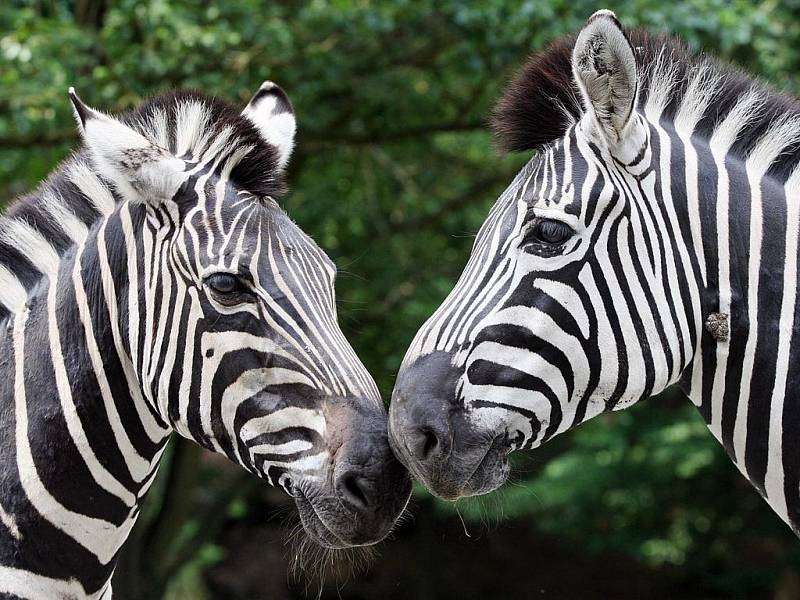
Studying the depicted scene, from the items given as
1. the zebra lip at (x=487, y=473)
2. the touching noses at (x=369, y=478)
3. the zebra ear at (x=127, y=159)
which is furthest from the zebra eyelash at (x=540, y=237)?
the zebra ear at (x=127, y=159)

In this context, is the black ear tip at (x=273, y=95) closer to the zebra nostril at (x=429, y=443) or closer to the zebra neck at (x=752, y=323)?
the zebra nostril at (x=429, y=443)

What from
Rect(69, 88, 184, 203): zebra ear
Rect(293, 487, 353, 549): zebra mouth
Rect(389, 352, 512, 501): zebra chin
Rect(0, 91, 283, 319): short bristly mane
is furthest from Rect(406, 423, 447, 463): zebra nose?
Rect(69, 88, 184, 203): zebra ear

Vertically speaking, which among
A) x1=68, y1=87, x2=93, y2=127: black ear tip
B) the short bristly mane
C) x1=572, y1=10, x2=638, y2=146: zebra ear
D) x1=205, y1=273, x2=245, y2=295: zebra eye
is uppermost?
x1=68, y1=87, x2=93, y2=127: black ear tip

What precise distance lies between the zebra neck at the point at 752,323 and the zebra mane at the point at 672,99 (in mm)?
238

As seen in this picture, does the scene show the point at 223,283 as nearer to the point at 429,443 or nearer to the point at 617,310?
the point at 429,443

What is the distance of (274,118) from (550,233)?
161 centimetres

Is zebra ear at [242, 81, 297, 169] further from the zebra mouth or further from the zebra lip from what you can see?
the zebra lip

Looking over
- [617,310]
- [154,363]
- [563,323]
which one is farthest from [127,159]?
[617,310]

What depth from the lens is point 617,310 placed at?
363cm

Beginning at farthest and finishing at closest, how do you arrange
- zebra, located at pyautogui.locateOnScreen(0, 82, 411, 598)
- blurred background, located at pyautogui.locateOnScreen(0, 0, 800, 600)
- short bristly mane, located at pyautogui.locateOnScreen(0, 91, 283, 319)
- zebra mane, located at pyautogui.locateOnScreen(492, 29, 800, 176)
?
1. blurred background, located at pyautogui.locateOnScreen(0, 0, 800, 600)
2. short bristly mane, located at pyautogui.locateOnScreen(0, 91, 283, 319)
3. zebra mane, located at pyautogui.locateOnScreen(492, 29, 800, 176)
4. zebra, located at pyautogui.locateOnScreen(0, 82, 411, 598)

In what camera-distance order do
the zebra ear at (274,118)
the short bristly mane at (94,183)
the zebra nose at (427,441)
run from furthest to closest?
the zebra ear at (274,118) < the short bristly mane at (94,183) < the zebra nose at (427,441)

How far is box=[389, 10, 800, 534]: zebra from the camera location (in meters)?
3.59

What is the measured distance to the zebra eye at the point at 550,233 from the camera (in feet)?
12.0

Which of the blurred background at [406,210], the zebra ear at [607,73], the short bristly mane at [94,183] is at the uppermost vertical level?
the short bristly mane at [94,183]
